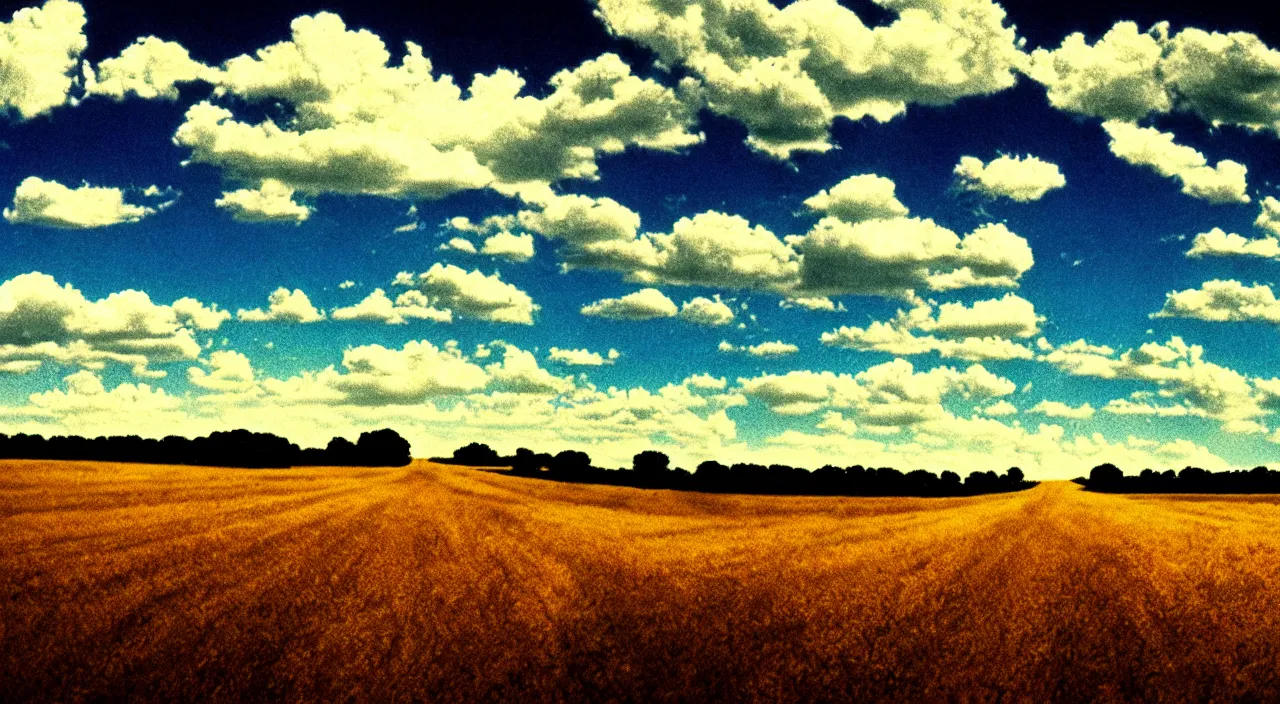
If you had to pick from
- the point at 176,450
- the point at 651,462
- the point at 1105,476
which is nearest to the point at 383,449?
the point at 176,450

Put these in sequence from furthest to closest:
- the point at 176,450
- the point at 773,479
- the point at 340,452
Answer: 1. the point at 340,452
2. the point at 176,450
3. the point at 773,479

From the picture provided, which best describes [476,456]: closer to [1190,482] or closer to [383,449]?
[383,449]

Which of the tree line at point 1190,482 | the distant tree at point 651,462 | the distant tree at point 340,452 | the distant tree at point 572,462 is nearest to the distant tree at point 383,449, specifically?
the distant tree at point 340,452

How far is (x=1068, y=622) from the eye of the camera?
14.9m

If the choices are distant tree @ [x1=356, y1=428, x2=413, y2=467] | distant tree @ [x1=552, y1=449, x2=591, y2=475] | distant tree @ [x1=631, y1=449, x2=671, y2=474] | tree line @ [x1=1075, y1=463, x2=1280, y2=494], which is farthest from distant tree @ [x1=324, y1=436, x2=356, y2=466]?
tree line @ [x1=1075, y1=463, x2=1280, y2=494]

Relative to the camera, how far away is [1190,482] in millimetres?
101812

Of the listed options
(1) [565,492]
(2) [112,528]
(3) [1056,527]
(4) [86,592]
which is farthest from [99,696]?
(1) [565,492]

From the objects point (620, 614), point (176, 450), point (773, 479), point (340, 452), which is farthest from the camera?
point (340, 452)

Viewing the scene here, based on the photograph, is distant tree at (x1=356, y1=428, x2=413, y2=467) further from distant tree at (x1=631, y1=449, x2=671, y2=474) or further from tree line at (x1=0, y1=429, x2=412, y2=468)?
distant tree at (x1=631, y1=449, x2=671, y2=474)

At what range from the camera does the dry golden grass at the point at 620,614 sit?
11.6 m

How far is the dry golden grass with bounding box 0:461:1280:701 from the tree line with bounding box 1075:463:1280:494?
76.2 m

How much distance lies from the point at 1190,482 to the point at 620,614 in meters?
106

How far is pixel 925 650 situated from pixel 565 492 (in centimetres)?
4822

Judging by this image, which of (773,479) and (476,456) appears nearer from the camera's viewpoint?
(773,479)
